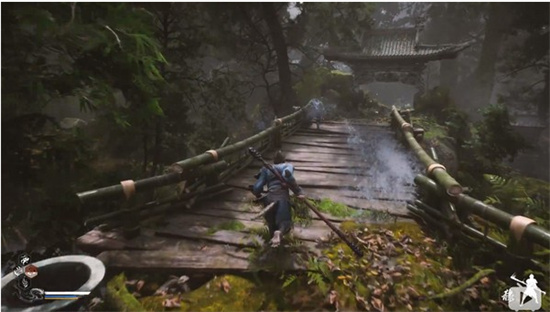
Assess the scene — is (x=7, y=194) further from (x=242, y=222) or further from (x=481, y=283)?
(x=481, y=283)

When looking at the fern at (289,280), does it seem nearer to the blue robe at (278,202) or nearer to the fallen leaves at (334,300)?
the fallen leaves at (334,300)

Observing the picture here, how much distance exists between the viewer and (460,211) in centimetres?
420

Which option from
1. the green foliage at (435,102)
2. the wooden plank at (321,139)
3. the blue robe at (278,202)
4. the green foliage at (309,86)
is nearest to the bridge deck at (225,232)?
the blue robe at (278,202)

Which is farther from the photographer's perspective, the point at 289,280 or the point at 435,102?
the point at 435,102

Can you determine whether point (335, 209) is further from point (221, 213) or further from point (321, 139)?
point (321, 139)

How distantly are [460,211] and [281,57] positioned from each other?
1407 cm

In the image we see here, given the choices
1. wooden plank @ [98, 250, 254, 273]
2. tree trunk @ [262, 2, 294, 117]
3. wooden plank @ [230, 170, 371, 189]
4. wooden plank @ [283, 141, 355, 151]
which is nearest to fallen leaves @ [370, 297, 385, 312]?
wooden plank @ [98, 250, 254, 273]

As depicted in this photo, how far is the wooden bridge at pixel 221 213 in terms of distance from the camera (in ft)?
12.1

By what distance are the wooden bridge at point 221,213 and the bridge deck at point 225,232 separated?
12 millimetres

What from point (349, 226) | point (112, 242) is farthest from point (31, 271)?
point (349, 226)

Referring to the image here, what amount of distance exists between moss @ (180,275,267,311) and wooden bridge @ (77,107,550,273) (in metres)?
0.22

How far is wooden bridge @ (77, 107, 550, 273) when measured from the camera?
3684mm

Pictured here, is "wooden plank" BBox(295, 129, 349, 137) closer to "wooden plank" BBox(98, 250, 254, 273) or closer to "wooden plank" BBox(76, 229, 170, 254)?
"wooden plank" BBox(98, 250, 254, 273)

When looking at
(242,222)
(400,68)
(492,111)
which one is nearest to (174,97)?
(242,222)
